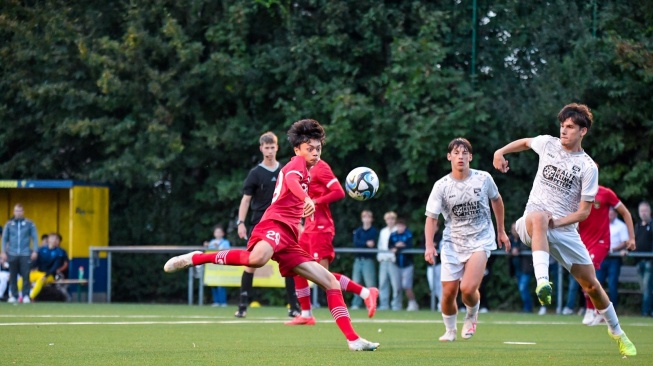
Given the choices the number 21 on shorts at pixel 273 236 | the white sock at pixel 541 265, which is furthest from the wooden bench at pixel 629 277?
the number 21 on shorts at pixel 273 236

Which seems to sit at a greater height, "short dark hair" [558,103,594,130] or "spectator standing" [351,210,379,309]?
"short dark hair" [558,103,594,130]

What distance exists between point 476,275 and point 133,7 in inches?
601

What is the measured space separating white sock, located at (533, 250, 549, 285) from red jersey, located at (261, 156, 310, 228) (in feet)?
6.90

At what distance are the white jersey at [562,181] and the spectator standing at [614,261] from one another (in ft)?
32.5

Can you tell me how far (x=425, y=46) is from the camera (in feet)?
76.4

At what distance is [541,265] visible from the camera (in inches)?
378

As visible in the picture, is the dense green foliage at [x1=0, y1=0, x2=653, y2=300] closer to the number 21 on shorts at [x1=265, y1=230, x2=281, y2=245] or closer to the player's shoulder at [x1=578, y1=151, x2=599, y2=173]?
the player's shoulder at [x1=578, y1=151, x2=599, y2=173]

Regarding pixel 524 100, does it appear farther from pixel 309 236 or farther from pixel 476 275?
pixel 476 275

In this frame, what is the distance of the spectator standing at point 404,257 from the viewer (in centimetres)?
2228

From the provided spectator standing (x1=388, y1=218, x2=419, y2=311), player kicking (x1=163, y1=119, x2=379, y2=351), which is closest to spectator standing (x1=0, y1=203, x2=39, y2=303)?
spectator standing (x1=388, y1=218, x2=419, y2=311)

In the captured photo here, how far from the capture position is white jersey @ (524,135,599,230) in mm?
9930

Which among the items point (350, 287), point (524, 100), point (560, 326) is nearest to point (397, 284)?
point (524, 100)

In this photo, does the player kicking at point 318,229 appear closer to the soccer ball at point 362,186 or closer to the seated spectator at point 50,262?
the soccer ball at point 362,186

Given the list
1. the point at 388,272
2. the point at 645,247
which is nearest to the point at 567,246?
the point at 645,247
